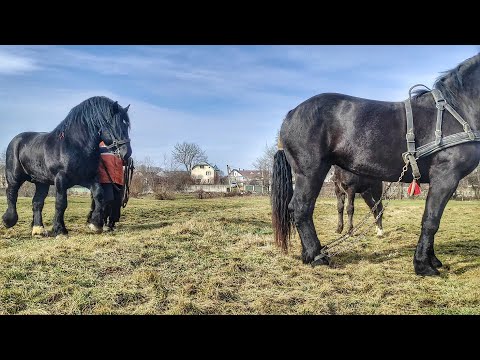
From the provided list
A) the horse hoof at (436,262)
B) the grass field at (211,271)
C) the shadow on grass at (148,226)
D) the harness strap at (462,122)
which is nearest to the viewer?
the grass field at (211,271)

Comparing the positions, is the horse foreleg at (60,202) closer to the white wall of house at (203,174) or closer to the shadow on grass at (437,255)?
the white wall of house at (203,174)

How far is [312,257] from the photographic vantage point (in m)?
4.07

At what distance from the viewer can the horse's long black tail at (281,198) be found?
4.43 metres

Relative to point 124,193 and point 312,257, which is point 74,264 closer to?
point 124,193

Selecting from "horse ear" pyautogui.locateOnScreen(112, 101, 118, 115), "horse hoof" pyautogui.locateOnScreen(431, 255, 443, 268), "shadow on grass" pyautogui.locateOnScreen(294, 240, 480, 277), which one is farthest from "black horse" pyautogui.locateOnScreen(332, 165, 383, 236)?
"horse ear" pyautogui.locateOnScreen(112, 101, 118, 115)

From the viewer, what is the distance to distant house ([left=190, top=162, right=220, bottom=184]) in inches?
218

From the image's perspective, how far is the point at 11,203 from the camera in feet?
18.5

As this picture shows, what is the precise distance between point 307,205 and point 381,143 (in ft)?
3.82

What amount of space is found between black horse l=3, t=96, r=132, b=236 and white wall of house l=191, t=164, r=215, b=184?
1.14m

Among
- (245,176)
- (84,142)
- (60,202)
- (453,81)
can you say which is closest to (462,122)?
(453,81)

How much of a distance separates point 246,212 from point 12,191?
4354mm

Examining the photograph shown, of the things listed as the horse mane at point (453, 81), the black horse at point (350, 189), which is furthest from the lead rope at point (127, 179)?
the horse mane at point (453, 81)

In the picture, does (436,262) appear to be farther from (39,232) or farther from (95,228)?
(39,232)

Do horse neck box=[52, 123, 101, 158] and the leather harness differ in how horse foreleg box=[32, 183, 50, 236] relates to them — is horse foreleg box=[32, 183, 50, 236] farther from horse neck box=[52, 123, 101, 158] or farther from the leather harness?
the leather harness
